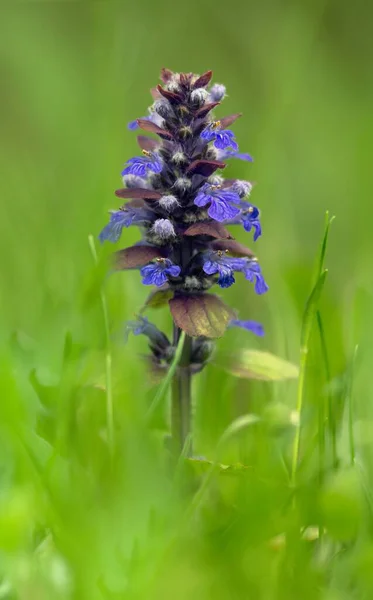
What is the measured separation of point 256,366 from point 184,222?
300mm

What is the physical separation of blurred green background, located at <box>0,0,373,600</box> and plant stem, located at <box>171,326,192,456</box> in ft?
0.14

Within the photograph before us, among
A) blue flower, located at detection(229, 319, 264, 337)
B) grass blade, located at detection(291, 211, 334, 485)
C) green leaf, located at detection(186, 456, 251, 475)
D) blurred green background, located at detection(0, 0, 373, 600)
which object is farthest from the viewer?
blue flower, located at detection(229, 319, 264, 337)

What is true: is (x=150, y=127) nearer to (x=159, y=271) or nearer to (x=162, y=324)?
(x=159, y=271)

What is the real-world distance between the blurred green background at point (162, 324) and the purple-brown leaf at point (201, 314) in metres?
0.12

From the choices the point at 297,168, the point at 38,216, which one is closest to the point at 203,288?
the point at 38,216

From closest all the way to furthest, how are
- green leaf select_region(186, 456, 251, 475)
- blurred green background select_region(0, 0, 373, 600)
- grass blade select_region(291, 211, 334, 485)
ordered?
blurred green background select_region(0, 0, 373, 600) < green leaf select_region(186, 456, 251, 475) < grass blade select_region(291, 211, 334, 485)

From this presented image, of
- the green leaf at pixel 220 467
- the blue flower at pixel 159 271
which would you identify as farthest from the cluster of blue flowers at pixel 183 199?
the green leaf at pixel 220 467

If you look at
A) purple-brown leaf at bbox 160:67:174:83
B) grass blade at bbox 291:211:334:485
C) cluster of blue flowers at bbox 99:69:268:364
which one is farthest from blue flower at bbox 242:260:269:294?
purple-brown leaf at bbox 160:67:174:83

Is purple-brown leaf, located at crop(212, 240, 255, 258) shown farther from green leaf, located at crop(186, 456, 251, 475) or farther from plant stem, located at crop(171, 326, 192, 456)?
green leaf, located at crop(186, 456, 251, 475)

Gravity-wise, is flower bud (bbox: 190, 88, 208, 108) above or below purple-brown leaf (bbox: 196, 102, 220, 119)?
above

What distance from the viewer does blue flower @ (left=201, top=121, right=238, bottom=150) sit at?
1355 millimetres

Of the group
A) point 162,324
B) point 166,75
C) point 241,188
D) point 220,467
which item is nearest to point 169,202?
point 241,188

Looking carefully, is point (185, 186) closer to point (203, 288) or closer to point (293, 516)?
point (203, 288)

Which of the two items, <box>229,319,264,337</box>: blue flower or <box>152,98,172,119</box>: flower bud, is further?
Result: <box>229,319,264,337</box>: blue flower
